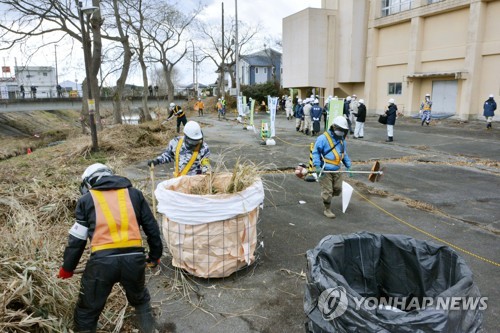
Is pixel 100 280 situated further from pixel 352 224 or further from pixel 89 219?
pixel 352 224

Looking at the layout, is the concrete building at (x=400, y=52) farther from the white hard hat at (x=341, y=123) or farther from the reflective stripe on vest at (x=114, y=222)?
the reflective stripe on vest at (x=114, y=222)

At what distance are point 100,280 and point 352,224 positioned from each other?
168 inches

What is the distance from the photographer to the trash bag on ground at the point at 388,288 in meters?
2.13

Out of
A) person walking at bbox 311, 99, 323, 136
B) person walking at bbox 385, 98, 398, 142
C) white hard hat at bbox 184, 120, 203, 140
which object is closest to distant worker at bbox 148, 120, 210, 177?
white hard hat at bbox 184, 120, 203, 140

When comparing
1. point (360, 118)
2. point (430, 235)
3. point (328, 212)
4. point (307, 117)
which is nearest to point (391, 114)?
point (360, 118)

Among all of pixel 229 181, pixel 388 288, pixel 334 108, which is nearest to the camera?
pixel 388 288

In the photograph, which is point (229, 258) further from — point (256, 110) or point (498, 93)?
point (256, 110)

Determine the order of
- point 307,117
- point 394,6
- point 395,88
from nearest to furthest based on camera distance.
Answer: point 307,117
point 394,6
point 395,88

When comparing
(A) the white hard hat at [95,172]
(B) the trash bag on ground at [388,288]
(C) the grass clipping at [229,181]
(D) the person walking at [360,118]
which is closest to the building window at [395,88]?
(D) the person walking at [360,118]

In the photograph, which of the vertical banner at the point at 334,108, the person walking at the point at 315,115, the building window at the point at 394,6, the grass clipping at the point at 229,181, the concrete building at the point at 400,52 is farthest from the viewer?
the building window at the point at 394,6

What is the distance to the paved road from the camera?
366cm

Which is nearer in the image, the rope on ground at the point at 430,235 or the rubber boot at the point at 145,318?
the rubber boot at the point at 145,318

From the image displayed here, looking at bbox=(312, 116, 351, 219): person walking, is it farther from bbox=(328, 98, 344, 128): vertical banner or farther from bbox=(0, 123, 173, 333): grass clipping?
bbox=(328, 98, 344, 128): vertical banner

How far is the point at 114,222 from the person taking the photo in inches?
112
